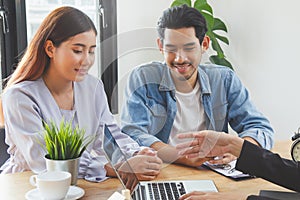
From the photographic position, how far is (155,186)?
3.79 feet

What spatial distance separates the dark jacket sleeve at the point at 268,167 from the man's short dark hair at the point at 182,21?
380 mm

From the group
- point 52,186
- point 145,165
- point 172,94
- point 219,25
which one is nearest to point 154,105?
point 172,94

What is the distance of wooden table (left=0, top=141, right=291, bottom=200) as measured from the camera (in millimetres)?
1102

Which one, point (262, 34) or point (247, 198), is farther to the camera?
point (262, 34)

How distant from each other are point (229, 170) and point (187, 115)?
0.23 m

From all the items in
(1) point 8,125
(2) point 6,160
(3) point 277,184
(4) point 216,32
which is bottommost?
(2) point 6,160

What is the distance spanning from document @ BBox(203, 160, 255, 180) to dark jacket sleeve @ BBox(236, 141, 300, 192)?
0.11 ft

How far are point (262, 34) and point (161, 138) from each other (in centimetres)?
163

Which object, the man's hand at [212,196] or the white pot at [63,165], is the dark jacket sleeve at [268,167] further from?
the white pot at [63,165]

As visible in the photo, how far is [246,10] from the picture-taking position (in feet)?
8.98

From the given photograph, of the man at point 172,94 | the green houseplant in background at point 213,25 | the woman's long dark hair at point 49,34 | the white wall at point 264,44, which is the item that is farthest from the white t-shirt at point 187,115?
the green houseplant in background at point 213,25

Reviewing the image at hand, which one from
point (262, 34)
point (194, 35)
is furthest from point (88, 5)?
point (194, 35)

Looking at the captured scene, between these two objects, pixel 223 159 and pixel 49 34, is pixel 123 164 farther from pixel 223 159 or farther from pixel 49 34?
pixel 49 34

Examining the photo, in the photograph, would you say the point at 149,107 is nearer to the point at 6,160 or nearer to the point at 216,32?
the point at 6,160
